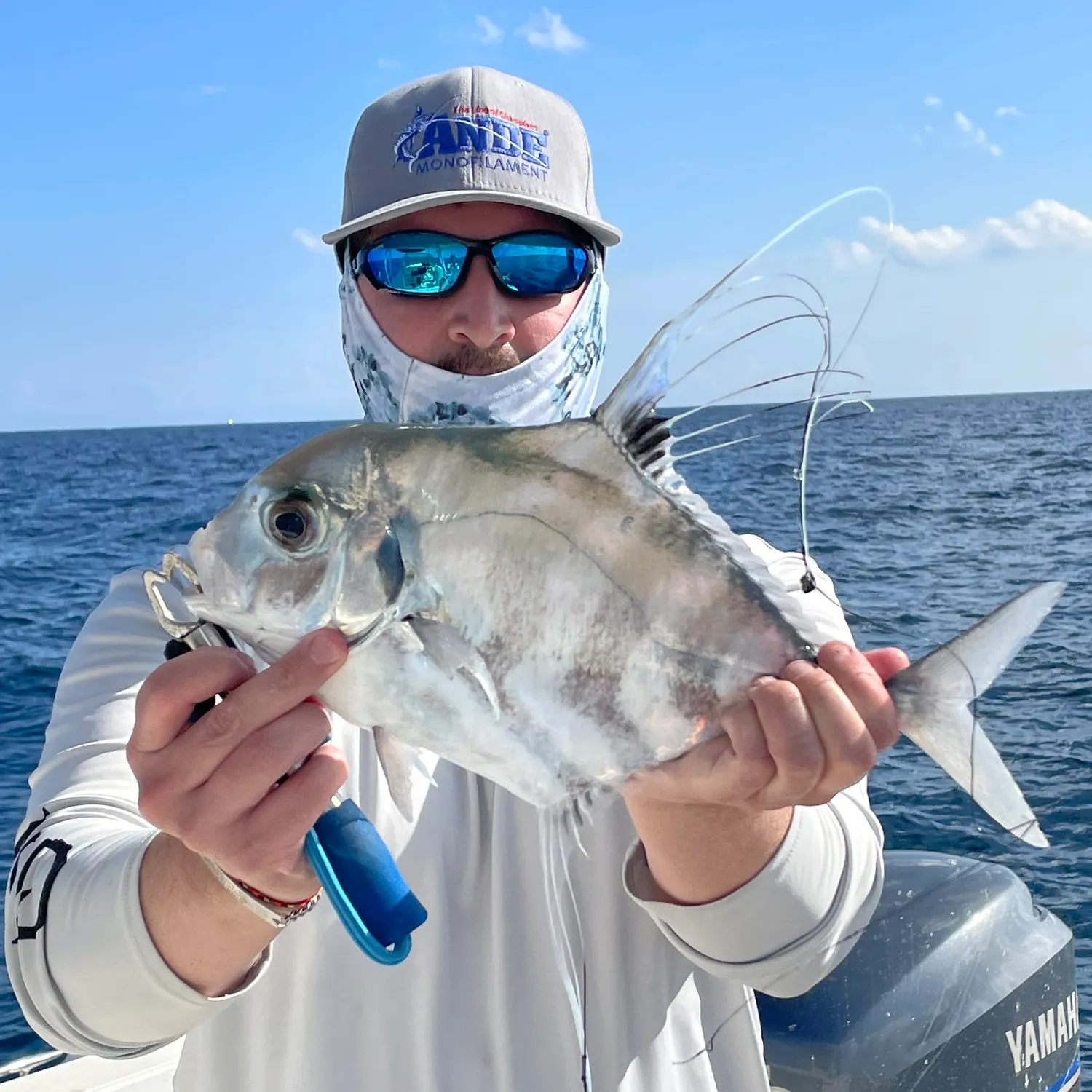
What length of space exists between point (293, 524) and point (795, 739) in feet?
2.71

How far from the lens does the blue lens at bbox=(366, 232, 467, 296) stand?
2.39 meters

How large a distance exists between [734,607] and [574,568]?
266 mm

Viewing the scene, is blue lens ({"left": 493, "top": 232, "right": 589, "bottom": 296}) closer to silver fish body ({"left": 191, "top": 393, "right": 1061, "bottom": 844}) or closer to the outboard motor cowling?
silver fish body ({"left": 191, "top": 393, "right": 1061, "bottom": 844})

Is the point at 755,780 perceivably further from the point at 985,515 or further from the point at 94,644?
the point at 985,515

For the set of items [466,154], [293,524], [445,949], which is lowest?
[445,949]

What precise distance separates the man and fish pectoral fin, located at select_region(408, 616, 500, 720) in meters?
0.13

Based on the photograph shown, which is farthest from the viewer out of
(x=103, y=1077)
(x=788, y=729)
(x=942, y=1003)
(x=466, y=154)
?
(x=103, y=1077)

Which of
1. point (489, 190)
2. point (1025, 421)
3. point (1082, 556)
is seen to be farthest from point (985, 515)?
point (1025, 421)

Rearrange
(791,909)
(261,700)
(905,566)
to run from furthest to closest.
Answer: (905,566), (791,909), (261,700)

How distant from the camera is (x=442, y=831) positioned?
2186mm

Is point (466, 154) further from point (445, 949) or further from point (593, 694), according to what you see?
point (445, 949)

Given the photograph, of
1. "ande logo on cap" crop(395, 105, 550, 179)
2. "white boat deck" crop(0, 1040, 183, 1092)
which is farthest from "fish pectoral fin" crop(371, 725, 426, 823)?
"white boat deck" crop(0, 1040, 183, 1092)

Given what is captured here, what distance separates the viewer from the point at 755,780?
1.66 meters

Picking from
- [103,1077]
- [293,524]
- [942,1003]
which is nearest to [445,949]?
[293,524]
